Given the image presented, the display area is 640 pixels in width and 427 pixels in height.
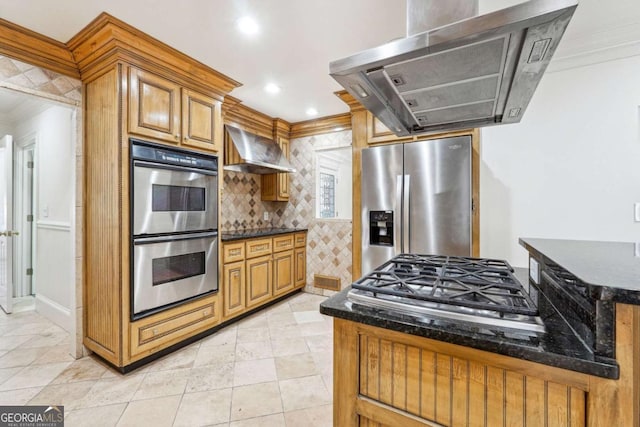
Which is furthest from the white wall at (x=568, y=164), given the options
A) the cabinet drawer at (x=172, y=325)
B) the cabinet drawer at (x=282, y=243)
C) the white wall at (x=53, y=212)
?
the white wall at (x=53, y=212)

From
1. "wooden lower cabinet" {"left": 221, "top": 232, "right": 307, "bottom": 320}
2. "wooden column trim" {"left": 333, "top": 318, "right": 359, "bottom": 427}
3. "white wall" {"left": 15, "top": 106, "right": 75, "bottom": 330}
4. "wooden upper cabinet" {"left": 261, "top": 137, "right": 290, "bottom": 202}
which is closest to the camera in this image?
"wooden column trim" {"left": 333, "top": 318, "right": 359, "bottom": 427}

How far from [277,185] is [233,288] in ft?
5.40

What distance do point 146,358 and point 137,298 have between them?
1.65 ft

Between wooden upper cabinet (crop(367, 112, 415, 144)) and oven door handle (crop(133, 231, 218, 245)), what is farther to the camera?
wooden upper cabinet (crop(367, 112, 415, 144))

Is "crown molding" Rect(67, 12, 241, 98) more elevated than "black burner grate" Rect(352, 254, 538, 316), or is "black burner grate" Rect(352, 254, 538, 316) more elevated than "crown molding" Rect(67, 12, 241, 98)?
"crown molding" Rect(67, 12, 241, 98)

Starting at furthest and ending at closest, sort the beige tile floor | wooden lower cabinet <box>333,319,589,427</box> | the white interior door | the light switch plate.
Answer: the white interior door
the beige tile floor
the light switch plate
wooden lower cabinet <box>333,319,589,427</box>

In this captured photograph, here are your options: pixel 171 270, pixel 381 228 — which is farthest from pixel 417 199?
pixel 171 270

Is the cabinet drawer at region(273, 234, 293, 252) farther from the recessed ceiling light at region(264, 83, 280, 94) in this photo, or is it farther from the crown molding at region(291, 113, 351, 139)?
the recessed ceiling light at region(264, 83, 280, 94)

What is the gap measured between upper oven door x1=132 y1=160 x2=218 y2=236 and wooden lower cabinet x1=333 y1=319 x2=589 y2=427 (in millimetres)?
1889


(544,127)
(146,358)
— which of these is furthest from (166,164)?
(544,127)

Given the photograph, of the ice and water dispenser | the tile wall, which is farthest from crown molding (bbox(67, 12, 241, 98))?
the ice and water dispenser

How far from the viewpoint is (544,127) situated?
2.30 metres

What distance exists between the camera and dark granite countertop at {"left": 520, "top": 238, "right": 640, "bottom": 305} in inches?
23.1

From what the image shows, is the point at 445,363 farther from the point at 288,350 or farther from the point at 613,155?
the point at 613,155
